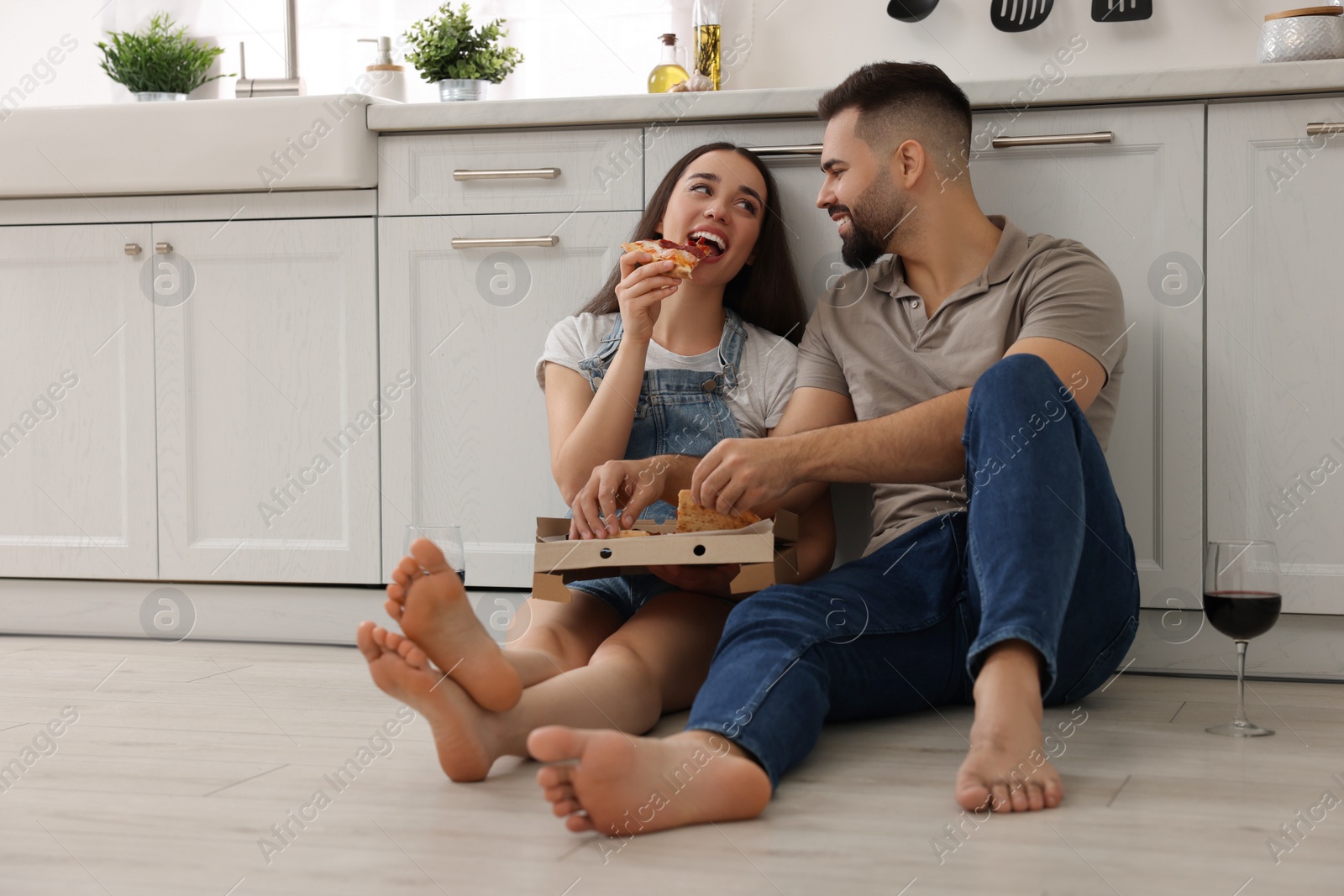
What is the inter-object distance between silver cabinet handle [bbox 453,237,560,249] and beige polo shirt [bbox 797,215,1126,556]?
0.50m

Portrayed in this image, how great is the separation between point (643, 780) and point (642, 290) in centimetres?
80

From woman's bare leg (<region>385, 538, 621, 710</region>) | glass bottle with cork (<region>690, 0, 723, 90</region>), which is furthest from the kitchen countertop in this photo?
woman's bare leg (<region>385, 538, 621, 710</region>)

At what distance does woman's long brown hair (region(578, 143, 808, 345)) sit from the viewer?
1.86 m

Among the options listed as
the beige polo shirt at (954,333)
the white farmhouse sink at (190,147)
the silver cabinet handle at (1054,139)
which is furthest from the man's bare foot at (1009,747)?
the white farmhouse sink at (190,147)

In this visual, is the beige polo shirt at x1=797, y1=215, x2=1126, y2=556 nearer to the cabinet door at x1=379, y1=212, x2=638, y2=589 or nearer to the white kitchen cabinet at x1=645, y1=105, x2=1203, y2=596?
the white kitchen cabinet at x1=645, y1=105, x2=1203, y2=596

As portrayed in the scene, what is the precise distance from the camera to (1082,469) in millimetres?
1329

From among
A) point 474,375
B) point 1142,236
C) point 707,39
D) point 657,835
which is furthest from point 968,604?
point 707,39

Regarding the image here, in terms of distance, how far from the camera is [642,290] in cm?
164

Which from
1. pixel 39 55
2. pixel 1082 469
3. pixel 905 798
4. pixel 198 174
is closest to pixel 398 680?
pixel 905 798

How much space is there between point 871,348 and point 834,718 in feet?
1.77

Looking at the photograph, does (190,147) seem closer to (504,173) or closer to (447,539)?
(504,173)

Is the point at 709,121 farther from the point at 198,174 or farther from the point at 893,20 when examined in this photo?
the point at 198,174

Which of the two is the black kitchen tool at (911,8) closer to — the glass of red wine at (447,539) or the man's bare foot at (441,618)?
the glass of red wine at (447,539)

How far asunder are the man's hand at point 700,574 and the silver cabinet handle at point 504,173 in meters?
0.77
